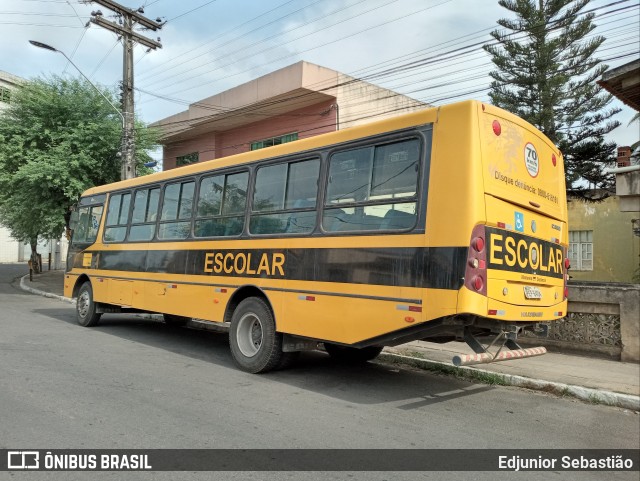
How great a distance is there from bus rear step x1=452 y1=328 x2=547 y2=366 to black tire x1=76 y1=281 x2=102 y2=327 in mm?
8179

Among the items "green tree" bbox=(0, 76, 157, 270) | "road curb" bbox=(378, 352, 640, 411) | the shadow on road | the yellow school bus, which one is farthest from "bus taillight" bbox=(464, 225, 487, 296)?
"green tree" bbox=(0, 76, 157, 270)

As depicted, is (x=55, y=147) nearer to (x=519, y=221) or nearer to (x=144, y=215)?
(x=144, y=215)

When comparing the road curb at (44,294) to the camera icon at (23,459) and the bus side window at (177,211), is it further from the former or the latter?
the camera icon at (23,459)

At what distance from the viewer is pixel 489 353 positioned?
5012mm

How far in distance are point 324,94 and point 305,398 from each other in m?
13.2

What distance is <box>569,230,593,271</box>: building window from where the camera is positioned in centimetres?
1969

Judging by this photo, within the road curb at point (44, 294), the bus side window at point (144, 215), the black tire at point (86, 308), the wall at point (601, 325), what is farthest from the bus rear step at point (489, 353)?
the road curb at point (44, 294)

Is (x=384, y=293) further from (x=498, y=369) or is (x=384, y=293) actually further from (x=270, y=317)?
(x=498, y=369)

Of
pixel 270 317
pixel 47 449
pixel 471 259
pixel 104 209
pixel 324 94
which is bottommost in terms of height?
pixel 47 449

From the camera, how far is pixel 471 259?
179 inches

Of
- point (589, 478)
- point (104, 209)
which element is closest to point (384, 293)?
point (589, 478)

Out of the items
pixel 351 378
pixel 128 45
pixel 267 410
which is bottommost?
pixel 267 410

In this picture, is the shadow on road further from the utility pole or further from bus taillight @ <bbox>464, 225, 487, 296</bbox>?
the utility pole

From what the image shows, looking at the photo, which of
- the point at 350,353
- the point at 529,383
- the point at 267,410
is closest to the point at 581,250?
the point at 529,383
